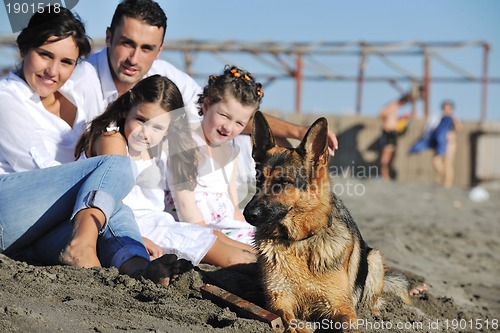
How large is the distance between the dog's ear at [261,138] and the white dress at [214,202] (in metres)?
1.19

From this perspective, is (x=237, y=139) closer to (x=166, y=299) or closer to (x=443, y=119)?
(x=166, y=299)

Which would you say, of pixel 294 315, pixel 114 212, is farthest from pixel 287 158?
pixel 114 212

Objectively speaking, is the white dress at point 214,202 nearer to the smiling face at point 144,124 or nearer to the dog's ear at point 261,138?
the smiling face at point 144,124

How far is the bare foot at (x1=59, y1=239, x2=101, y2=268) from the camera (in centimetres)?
460

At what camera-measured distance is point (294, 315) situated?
14.7 ft

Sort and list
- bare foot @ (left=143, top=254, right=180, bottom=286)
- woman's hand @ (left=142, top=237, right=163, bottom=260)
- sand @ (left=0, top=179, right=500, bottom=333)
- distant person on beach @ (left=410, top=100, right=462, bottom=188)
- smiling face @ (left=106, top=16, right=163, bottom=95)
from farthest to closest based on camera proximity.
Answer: distant person on beach @ (left=410, top=100, right=462, bottom=188) → smiling face @ (left=106, top=16, right=163, bottom=95) → woman's hand @ (left=142, top=237, right=163, bottom=260) → bare foot @ (left=143, top=254, right=180, bottom=286) → sand @ (left=0, top=179, right=500, bottom=333)

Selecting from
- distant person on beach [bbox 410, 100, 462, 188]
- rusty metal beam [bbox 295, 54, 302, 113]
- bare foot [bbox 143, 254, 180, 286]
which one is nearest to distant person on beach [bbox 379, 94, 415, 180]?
distant person on beach [bbox 410, 100, 462, 188]

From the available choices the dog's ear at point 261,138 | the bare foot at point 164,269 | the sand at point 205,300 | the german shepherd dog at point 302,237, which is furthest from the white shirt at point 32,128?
the german shepherd dog at point 302,237

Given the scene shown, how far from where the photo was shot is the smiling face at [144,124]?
17.8 feet

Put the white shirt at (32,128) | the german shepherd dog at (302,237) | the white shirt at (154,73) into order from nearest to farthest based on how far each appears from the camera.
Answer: the german shepherd dog at (302,237) < the white shirt at (32,128) < the white shirt at (154,73)

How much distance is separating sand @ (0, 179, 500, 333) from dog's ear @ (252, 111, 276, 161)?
0.96 m

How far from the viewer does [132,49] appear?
234 inches

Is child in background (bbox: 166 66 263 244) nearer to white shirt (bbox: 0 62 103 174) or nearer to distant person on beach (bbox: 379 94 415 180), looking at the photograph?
white shirt (bbox: 0 62 103 174)

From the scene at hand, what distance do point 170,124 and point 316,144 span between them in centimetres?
155
